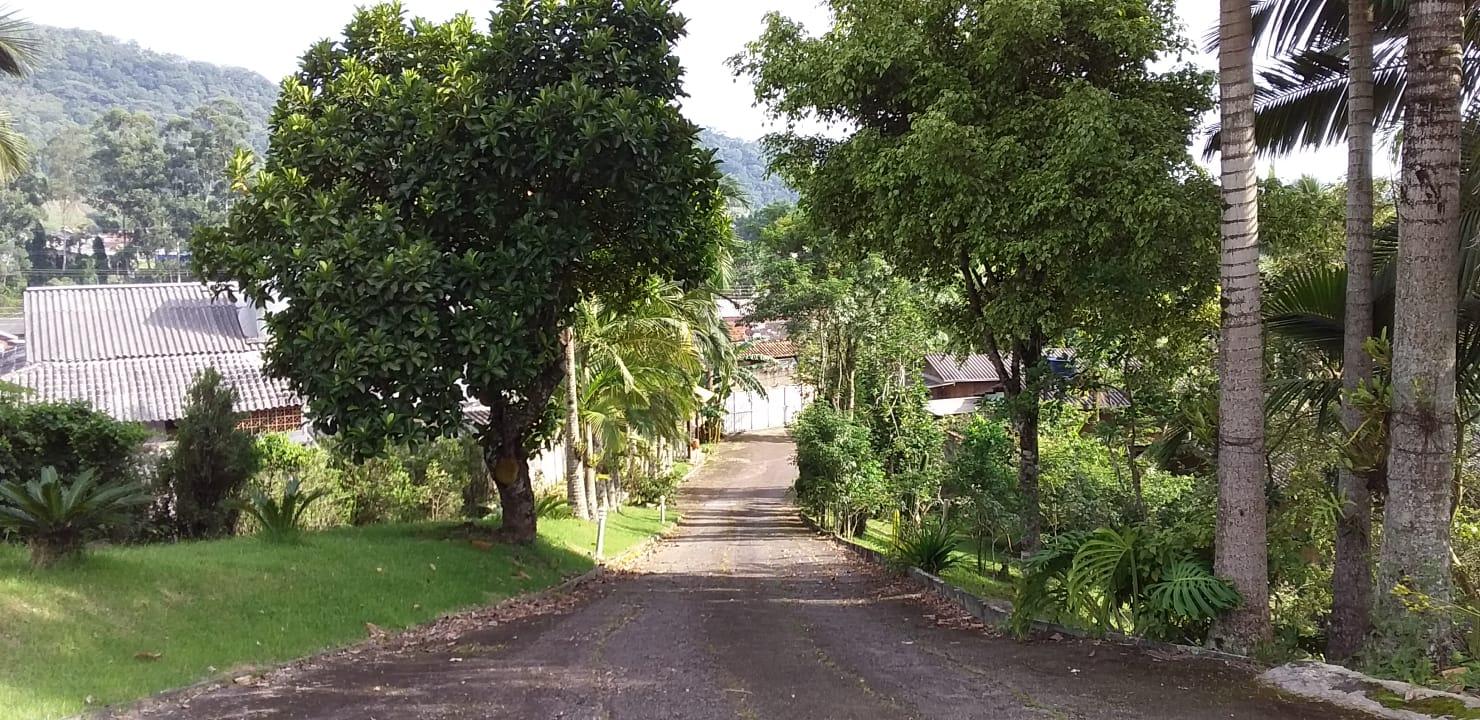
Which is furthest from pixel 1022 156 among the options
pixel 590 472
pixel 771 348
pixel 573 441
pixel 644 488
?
pixel 771 348

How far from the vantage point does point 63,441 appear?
11.5 metres

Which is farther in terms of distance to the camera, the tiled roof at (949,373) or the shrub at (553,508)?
the tiled roof at (949,373)

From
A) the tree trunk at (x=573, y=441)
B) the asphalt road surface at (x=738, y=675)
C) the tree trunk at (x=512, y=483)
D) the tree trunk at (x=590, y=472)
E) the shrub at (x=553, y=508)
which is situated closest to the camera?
the asphalt road surface at (x=738, y=675)

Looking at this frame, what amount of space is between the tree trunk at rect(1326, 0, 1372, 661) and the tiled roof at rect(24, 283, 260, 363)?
959 inches

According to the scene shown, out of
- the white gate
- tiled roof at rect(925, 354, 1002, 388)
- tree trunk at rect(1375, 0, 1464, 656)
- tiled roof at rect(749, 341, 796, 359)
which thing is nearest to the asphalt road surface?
tree trunk at rect(1375, 0, 1464, 656)

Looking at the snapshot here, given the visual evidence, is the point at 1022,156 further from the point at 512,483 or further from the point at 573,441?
the point at 573,441

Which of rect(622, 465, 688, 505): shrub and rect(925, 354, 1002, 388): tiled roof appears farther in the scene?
rect(925, 354, 1002, 388): tiled roof

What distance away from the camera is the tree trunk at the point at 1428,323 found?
21.3ft

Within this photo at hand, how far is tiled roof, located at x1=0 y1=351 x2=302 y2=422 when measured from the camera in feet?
62.1

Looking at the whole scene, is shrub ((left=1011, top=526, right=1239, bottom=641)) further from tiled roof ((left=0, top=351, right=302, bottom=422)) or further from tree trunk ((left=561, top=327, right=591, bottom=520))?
tiled roof ((left=0, top=351, right=302, bottom=422))

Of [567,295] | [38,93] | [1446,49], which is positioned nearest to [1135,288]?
[1446,49]

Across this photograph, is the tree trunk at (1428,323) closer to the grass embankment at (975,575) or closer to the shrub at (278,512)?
the grass embankment at (975,575)

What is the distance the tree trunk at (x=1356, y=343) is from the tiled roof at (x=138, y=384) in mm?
16477

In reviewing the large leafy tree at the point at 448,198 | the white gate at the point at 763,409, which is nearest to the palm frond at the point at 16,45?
the large leafy tree at the point at 448,198
